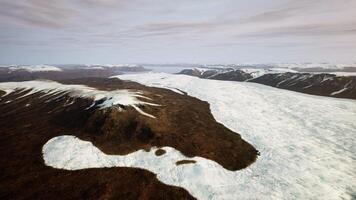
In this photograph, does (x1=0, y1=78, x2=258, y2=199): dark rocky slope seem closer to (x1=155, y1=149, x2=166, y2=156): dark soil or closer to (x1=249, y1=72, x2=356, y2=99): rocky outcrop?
(x1=155, y1=149, x2=166, y2=156): dark soil

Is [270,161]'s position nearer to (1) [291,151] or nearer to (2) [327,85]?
(1) [291,151]

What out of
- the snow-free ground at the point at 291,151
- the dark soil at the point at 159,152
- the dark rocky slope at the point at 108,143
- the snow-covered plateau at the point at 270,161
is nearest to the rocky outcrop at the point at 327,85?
the snow-free ground at the point at 291,151

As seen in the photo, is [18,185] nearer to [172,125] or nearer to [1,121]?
[172,125]

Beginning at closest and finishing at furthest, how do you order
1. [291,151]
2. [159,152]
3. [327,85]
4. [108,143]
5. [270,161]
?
[270,161], [159,152], [291,151], [108,143], [327,85]

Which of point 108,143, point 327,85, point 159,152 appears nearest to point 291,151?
point 159,152

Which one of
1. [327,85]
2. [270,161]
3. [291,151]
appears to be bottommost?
[327,85]

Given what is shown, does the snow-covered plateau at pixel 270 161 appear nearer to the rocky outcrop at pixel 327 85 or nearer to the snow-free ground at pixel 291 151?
the snow-free ground at pixel 291 151
